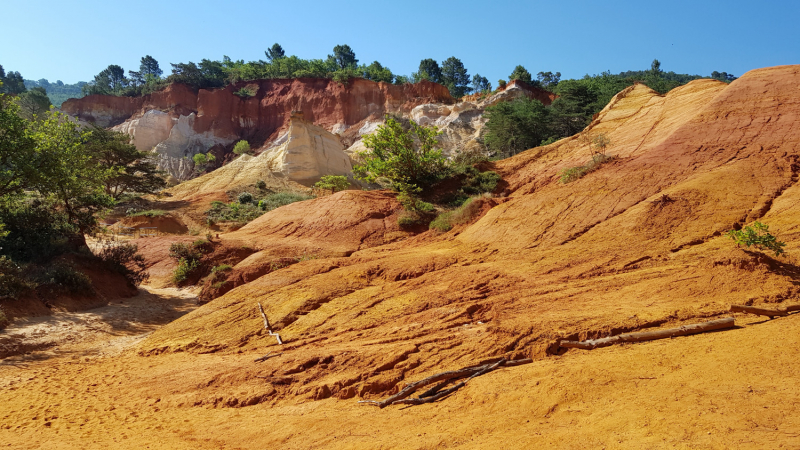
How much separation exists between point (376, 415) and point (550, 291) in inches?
171

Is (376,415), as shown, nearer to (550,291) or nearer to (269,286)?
(550,291)

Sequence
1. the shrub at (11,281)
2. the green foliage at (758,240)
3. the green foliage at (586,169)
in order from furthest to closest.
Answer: the green foliage at (586,169) → the shrub at (11,281) → the green foliage at (758,240)

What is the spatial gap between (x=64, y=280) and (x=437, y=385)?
11.4m

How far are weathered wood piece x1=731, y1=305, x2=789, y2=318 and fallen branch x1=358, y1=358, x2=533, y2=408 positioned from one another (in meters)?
2.91

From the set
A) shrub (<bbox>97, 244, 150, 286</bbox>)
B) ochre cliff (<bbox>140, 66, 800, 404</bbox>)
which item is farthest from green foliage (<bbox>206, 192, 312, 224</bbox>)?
ochre cliff (<bbox>140, 66, 800, 404</bbox>)

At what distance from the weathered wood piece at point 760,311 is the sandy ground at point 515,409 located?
0.48 feet

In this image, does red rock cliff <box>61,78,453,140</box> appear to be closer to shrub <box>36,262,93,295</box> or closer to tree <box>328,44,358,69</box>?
tree <box>328,44,358,69</box>

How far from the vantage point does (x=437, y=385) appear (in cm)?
551

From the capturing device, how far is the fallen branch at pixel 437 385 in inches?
210

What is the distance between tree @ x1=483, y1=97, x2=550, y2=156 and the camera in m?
33.2

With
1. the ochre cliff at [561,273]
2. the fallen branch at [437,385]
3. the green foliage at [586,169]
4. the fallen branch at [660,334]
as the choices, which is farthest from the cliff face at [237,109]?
the fallen branch at [437,385]

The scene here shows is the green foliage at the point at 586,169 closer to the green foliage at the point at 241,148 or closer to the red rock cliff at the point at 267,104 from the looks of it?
the red rock cliff at the point at 267,104

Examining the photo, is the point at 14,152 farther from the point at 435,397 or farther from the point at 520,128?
the point at 520,128

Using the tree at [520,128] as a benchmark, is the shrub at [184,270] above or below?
below
